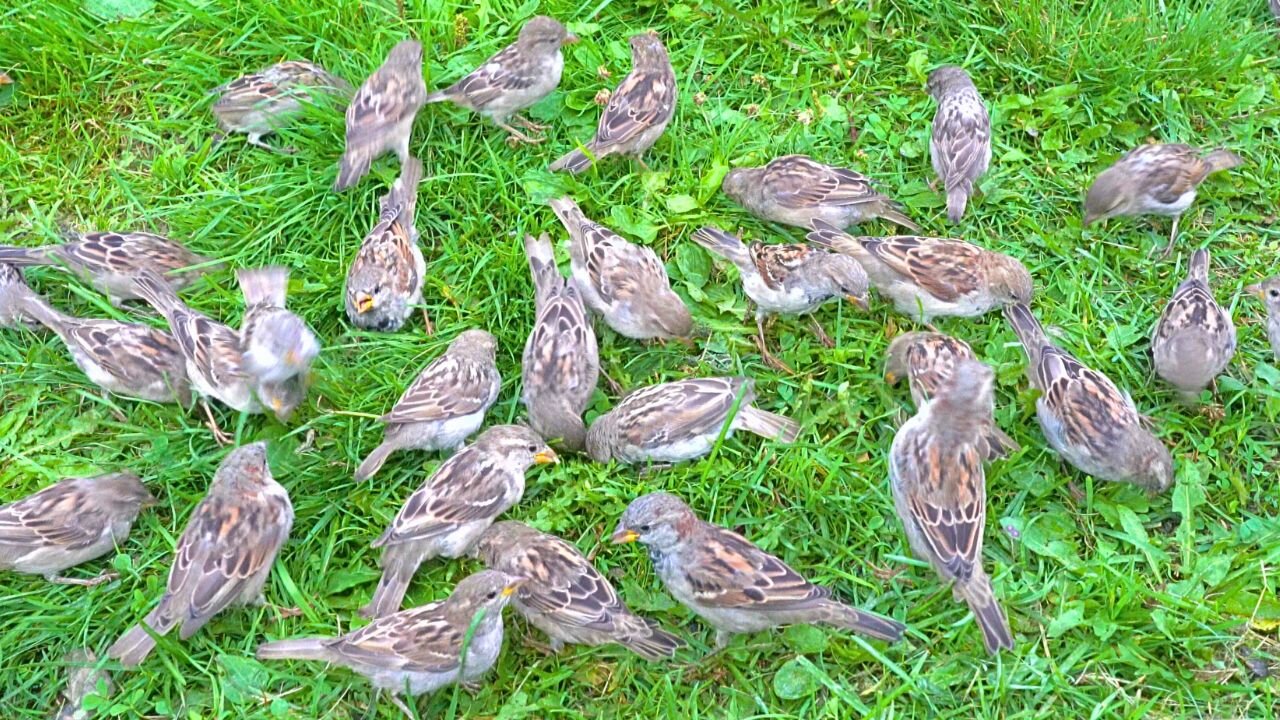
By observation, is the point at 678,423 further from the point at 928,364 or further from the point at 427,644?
the point at 427,644

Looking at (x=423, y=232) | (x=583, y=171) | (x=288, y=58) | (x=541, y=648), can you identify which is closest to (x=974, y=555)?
(x=541, y=648)

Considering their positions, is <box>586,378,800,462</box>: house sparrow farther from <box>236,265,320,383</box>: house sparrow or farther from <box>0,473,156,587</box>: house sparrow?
<box>0,473,156,587</box>: house sparrow

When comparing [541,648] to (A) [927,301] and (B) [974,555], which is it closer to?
(B) [974,555]

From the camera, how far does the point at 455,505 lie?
5176 millimetres

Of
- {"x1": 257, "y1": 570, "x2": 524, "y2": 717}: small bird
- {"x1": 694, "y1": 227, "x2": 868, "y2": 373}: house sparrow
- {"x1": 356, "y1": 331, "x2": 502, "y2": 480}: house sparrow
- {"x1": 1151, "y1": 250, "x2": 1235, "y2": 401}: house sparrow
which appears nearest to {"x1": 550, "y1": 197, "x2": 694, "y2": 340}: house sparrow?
{"x1": 694, "y1": 227, "x2": 868, "y2": 373}: house sparrow

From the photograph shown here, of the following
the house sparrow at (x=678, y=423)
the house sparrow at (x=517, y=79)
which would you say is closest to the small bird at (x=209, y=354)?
the house sparrow at (x=678, y=423)

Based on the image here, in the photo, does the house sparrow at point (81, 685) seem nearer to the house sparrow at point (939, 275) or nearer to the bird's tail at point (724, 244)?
the bird's tail at point (724, 244)

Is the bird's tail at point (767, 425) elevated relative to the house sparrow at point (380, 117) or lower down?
lower down

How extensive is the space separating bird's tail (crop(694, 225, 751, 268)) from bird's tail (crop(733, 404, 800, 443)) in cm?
95

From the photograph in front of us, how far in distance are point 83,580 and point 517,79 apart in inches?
143

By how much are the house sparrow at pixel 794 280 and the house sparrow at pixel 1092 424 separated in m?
1.04

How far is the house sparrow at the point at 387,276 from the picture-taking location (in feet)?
19.4

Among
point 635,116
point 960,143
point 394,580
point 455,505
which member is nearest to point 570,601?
point 455,505

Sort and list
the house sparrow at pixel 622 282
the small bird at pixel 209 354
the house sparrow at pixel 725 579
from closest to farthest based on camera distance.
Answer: the house sparrow at pixel 725 579 < the small bird at pixel 209 354 < the house sparrow at pixel 622 282
